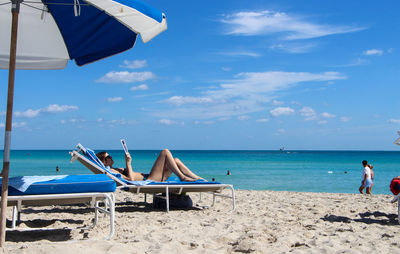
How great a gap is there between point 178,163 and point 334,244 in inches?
131

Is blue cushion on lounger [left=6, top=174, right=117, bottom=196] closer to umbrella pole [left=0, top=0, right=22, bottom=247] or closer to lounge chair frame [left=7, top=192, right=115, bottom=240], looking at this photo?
lounge chair frame [left=7, top=192, right=115, bottom=240]

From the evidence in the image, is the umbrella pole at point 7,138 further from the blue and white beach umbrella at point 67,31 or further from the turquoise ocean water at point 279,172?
the turquoise ocean water at point 279,172

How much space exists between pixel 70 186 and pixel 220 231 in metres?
1.74

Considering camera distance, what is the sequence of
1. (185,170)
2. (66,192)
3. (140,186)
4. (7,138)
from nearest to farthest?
1. (7,138)
2. (66,192)
3. (140,186)
4. (185,170)

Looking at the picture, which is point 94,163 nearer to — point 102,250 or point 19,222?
point 19,222

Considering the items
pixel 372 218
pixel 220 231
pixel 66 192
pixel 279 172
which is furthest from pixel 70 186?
pixel 279 172

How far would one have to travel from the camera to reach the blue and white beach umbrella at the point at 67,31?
3.41 m

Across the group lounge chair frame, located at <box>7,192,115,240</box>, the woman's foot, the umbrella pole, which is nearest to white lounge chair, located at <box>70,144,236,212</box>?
the woman's foot

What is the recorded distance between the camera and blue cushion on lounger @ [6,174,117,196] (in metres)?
3.92

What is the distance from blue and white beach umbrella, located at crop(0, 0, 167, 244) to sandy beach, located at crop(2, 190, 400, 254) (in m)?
0.99

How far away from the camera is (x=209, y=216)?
19.0 feet

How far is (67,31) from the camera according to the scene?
4.55 meters

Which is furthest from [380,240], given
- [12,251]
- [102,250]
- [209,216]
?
[12,251]

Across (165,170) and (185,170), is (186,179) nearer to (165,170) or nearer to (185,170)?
(185,170)
